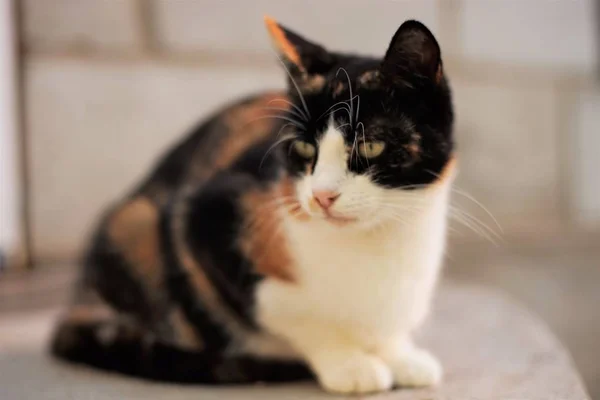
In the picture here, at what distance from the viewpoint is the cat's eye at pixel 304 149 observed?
63 cm

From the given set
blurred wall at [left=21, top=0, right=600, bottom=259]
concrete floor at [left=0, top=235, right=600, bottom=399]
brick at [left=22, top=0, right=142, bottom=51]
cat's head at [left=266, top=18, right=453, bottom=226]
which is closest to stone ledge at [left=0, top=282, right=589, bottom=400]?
concrete floor at [left=0, top=235, right=600, bottom=399]

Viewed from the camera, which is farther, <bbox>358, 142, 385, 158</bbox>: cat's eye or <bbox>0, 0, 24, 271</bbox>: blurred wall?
<bbox>0, 0, 24, 271</bbox>: blurred wall

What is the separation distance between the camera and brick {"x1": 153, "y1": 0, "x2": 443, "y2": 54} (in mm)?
759

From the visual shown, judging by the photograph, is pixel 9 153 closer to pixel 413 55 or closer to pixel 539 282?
pixel 413 55

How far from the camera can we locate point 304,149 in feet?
2.11

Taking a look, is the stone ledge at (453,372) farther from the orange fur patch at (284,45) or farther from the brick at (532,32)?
the brick at (532,32)

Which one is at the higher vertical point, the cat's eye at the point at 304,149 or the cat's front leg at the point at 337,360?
the cat's eye at the point at 304,149

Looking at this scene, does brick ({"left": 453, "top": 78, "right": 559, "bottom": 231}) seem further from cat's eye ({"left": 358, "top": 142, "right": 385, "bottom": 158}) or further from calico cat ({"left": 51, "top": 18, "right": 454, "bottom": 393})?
cat's eye ({"left": 358, "top": 142, "right": 385, "bottom": 158})

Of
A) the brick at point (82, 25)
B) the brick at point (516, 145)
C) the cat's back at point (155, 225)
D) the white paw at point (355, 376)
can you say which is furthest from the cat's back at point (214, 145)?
the brick at point (516, 145)

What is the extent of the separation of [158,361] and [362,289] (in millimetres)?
293

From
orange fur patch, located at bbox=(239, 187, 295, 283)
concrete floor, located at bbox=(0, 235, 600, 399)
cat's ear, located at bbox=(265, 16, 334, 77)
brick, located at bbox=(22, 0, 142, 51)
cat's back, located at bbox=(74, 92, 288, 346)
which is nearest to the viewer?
cat's ear, located at bbox=(265, 16, 334, 77)

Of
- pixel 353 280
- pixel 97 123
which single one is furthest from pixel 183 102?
pixel 353 280

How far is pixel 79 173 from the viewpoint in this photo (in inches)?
54.9

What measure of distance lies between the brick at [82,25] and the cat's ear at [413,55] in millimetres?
881
